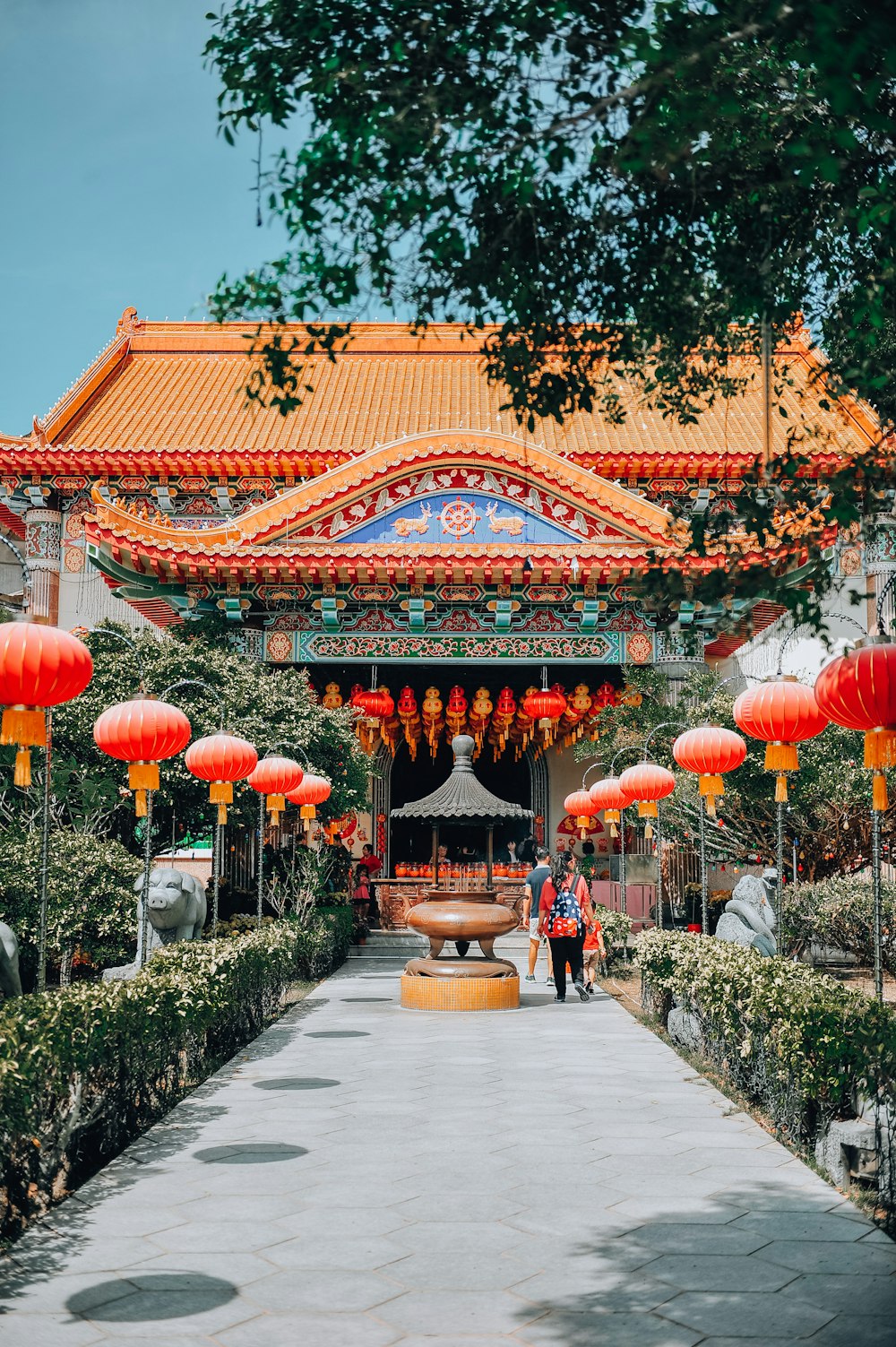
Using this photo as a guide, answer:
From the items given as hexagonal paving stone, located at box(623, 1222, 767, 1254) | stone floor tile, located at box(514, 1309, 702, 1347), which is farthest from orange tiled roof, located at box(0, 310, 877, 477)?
stone floor tile, located at box(514, 1309, 702, 1347)

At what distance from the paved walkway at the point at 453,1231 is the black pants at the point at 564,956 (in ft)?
14.8

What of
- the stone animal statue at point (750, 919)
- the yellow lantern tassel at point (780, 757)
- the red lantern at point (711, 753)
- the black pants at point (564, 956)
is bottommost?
the black pants at point (564, 956)

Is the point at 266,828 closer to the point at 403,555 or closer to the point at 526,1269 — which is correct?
the point at 403,555

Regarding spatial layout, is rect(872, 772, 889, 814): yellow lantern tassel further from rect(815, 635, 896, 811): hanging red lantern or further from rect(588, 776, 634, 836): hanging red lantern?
rect(588, 776, 634, 836): hanging red lantern

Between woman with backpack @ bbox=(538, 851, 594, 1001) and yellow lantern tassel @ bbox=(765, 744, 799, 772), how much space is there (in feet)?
14.7

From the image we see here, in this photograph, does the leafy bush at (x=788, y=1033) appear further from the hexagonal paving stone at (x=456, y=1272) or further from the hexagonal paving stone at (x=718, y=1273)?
the hexagonal paving stone at (x=456, y=1272)

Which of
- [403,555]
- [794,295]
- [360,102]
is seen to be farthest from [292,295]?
[403,555]

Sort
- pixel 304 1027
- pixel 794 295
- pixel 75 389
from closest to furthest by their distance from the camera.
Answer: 1. pixel 794 295
2. pixel 304 1027
3. pixel 75 389

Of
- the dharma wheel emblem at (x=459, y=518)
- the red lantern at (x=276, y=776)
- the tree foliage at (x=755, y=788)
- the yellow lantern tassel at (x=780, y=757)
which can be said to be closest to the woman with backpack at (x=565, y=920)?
the tree foliage at (x=755, y=788)

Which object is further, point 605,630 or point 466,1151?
point 605,630

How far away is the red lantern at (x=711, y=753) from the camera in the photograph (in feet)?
32.6

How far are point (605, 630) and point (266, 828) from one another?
5.20 metres

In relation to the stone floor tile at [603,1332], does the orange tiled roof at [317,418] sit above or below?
above

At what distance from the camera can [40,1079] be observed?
193 inches
